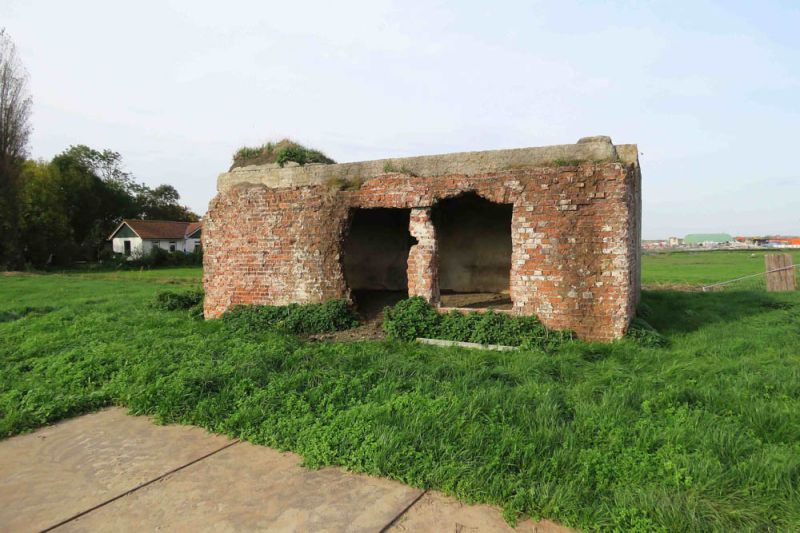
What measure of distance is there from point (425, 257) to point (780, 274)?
13.3 meters

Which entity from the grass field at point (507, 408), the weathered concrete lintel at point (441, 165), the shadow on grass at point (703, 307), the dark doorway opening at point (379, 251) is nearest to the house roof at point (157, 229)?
the dark doorway opening at point (379, 251)

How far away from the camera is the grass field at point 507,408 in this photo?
298 cm

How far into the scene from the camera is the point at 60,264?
37938 mm

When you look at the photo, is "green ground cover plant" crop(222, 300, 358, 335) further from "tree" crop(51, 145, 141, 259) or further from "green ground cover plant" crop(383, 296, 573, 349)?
"tree" crop(51, 145, 141, 259)

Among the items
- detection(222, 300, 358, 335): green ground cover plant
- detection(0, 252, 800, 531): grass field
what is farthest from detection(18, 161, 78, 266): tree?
detection(0, 252, 800, 531): grass field

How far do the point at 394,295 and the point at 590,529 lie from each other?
811cm

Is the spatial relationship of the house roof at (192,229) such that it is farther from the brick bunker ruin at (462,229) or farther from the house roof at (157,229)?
the brick bunker ruin at (462,229)

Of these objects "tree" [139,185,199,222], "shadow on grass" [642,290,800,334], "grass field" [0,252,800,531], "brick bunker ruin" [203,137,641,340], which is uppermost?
"tree" [139,185,199,222]

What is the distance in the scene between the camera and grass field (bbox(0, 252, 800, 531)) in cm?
298

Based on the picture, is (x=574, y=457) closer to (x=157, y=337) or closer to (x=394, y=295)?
(x=157, y=337)

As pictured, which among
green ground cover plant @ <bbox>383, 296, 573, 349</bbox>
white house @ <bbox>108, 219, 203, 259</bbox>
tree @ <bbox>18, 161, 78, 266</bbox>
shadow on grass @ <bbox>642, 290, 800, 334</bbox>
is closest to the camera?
green ground cover plant @ <bbox>383, 296, 573, 349</bbox>

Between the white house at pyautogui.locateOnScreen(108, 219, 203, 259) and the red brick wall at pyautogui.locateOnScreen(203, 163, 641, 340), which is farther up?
the white house at pyautogui.locateOnScreen(108, 219, 203, 259)

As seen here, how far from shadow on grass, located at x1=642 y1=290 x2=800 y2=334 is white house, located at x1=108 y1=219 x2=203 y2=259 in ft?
142

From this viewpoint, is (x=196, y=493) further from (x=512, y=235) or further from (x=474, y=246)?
(x=474, y=246)
